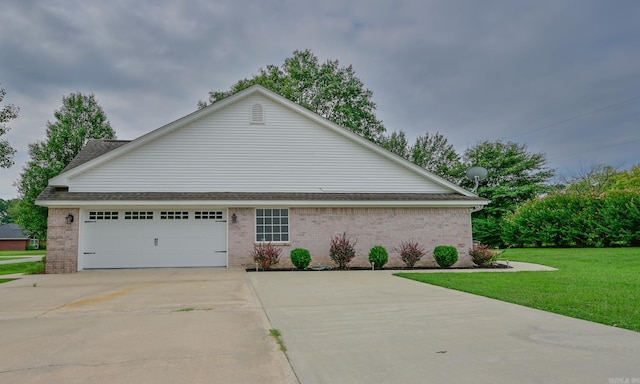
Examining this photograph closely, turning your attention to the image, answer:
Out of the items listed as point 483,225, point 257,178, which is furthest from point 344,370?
point 483,225

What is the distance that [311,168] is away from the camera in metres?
15.6

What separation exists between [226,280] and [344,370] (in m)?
7.78

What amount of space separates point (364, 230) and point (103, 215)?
9164 millimetres

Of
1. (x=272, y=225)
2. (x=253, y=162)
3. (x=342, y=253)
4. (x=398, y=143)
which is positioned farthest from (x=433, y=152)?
(x=272, y=225)

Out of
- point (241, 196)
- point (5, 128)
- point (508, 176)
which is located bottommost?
point (241, 196)

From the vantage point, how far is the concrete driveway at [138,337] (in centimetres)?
362

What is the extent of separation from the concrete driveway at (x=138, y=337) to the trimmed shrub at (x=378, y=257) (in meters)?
6.06

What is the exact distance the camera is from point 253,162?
15.3 meters

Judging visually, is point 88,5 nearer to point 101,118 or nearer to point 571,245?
point 101,118

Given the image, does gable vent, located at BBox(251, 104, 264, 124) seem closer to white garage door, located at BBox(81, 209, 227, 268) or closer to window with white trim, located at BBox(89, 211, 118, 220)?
white garage door, located at BBox(81, 209, 227, 268)

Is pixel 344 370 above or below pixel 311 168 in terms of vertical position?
below

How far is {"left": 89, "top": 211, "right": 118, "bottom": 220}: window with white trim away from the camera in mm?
14070

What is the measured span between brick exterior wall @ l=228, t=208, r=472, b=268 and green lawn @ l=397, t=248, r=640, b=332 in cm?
319

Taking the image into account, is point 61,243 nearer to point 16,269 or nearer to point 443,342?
point 16,269
